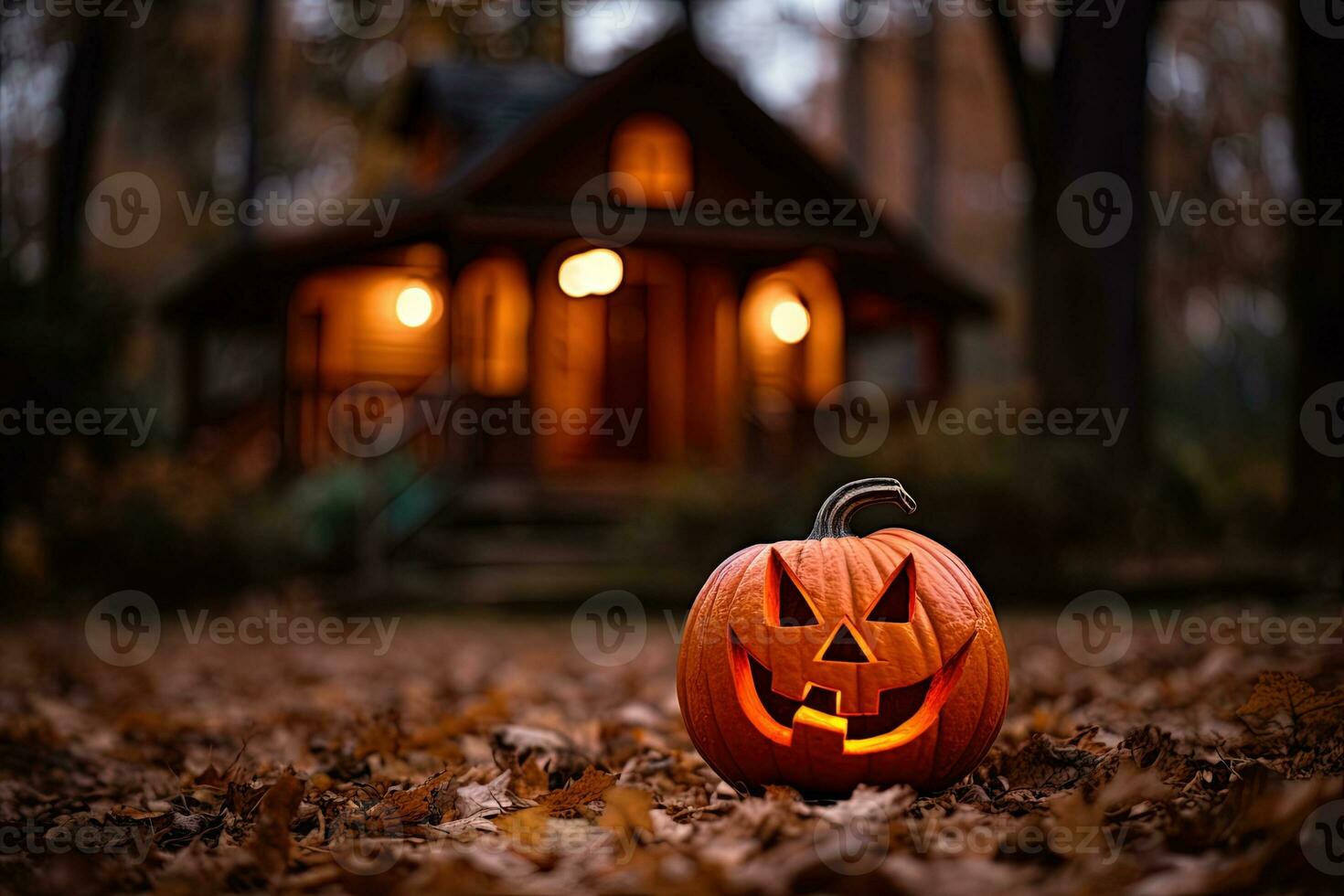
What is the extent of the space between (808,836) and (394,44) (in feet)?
78.2

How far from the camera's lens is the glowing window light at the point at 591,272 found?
11578 millimetres

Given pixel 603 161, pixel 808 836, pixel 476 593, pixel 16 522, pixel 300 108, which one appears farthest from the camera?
pixel 300 108

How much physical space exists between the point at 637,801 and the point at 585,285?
9776mm

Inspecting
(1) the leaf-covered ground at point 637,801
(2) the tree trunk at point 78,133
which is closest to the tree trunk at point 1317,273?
(1) the leaf-covered ground at point 637,801

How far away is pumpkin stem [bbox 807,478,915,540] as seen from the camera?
2.86m

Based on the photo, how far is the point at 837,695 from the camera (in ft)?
8.89

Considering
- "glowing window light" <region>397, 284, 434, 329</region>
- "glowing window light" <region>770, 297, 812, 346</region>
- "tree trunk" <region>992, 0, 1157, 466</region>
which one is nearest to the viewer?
"tree trunk" <region>992, 0, 1157, 466</region>

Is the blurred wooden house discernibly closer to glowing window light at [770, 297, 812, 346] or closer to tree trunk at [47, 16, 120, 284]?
glowing window light at [770, 297, 812, 346]

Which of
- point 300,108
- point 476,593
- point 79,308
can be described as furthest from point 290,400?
point 300,108

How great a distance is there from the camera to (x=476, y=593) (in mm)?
10312

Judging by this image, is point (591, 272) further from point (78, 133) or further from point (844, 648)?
point (844, 648)

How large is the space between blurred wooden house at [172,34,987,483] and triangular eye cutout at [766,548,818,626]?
9.09m

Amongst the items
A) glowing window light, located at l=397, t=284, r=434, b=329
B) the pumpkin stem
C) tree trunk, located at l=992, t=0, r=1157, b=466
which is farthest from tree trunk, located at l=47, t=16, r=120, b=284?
the pumpkin stem

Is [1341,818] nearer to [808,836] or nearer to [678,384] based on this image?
[808,836]
